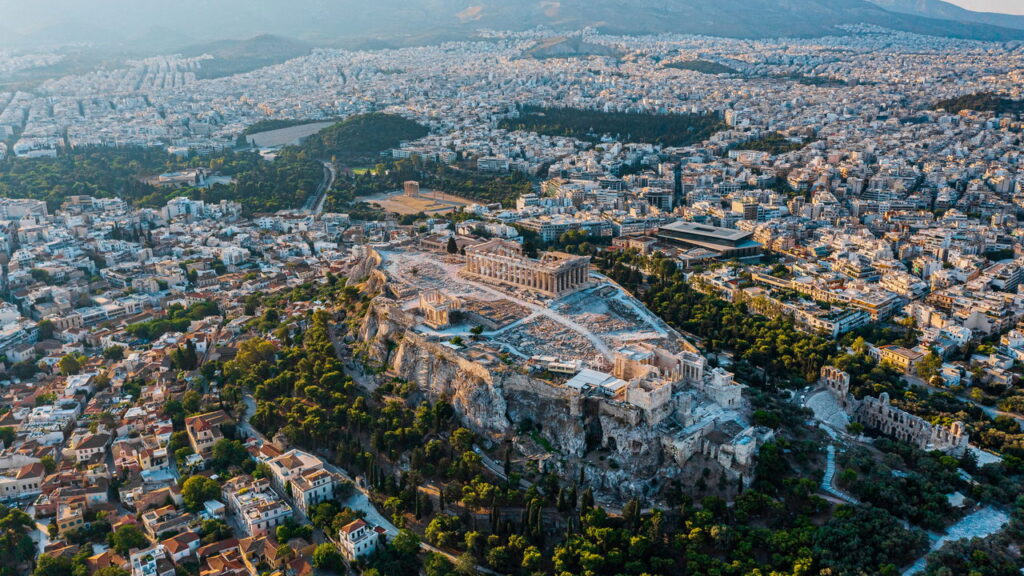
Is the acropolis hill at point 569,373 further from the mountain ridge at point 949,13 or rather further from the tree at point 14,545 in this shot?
the mountain ridge at point 949,13

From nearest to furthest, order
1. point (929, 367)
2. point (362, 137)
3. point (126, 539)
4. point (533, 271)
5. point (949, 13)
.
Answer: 1. point (126, 539)
2. point (929, 367)
3. point (533, 271)
4. point (362, 137)
5. point (949, 13)

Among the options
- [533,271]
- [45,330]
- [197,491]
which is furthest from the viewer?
[45,330]

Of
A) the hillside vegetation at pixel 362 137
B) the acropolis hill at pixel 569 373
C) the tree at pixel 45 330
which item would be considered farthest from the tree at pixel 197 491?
the hillside vegetation at pixel 362 137

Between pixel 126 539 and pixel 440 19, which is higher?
pixel 440 19

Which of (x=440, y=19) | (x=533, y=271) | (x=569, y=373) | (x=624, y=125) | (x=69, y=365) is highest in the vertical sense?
(x=440, y=19)

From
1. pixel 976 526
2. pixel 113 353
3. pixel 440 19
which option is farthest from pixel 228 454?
pixel 440 19

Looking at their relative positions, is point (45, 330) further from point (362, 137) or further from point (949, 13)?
point (949, 13)

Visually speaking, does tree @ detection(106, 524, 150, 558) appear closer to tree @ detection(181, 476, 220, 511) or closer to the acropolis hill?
tree @ detection(181, 476, 220, 511)
